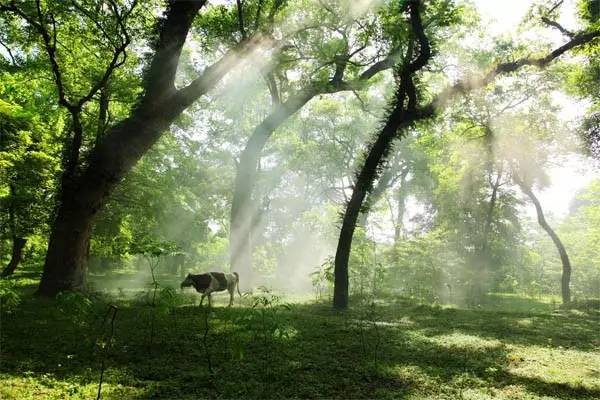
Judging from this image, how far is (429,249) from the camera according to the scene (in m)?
26.9

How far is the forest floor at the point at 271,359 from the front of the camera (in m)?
5.43

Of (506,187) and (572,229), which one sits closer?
(506,187)

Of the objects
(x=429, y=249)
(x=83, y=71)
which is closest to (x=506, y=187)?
(x=429, y=249)

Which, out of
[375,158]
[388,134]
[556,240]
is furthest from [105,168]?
[556,240]

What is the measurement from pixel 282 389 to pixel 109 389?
2126 mm

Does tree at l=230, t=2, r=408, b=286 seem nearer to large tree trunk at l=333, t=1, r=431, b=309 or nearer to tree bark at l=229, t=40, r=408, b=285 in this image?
tree bark at l=229, t=40, r=408, b=285

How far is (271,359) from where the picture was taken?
6.83 metres

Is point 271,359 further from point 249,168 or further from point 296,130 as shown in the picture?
point 296,130

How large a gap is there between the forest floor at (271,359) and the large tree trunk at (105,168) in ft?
4.74

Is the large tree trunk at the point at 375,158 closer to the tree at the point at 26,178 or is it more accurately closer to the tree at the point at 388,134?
the tree at the point at 388,134

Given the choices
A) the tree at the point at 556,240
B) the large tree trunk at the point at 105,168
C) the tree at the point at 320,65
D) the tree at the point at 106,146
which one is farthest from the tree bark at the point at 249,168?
the tree at the point at 556,240

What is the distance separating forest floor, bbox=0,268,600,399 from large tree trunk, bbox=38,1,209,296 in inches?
56.8

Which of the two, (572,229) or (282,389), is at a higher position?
(572,229)

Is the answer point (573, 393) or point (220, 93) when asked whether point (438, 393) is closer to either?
point (573, 393)
